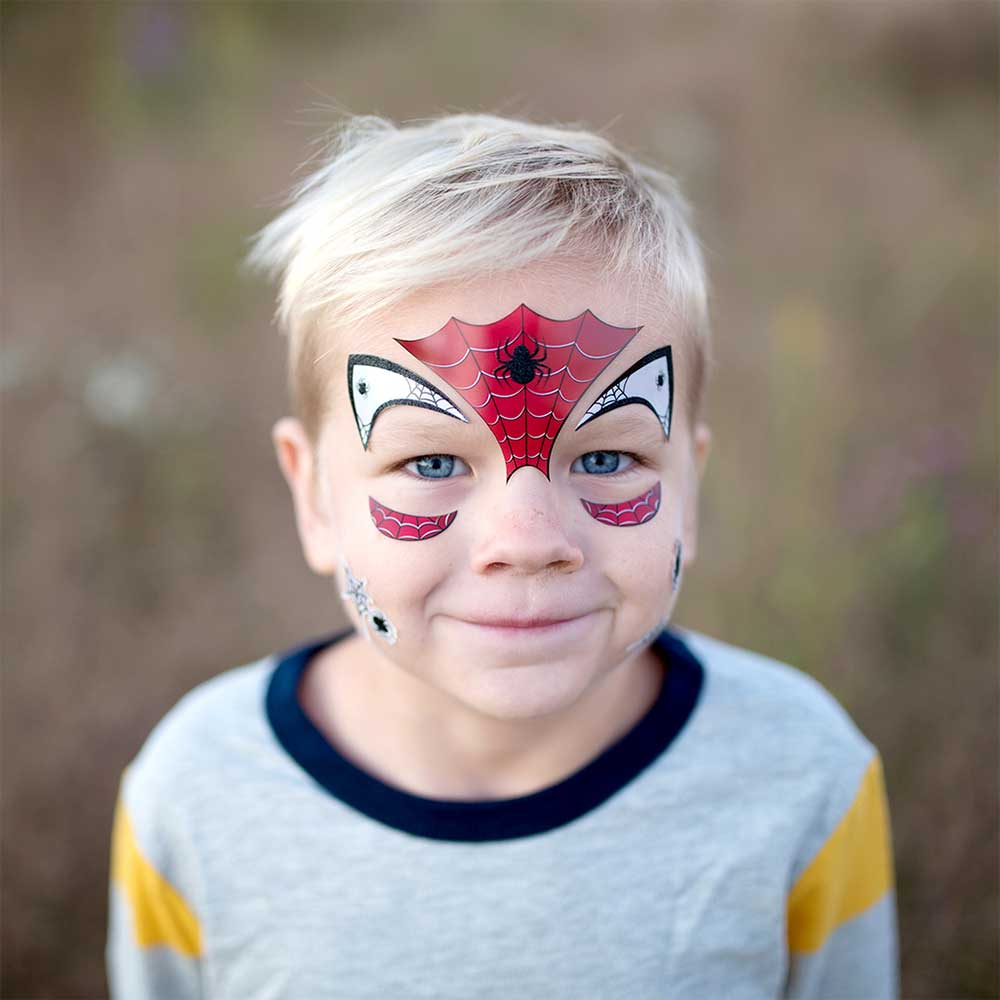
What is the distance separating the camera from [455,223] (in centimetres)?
131

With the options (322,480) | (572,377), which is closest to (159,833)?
(322,480)

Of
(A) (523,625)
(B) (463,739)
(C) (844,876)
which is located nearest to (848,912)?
(C) (844,876)

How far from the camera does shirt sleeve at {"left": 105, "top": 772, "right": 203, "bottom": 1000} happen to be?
163 cm

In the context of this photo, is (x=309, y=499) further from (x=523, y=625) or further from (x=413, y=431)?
(x=523, y=625)

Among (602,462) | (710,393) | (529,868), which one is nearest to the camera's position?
(602,462)

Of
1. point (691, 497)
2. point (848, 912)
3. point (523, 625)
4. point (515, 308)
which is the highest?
point (515, 308)

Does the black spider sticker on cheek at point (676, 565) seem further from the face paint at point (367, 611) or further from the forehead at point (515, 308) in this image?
the face paint at point (367, 611)

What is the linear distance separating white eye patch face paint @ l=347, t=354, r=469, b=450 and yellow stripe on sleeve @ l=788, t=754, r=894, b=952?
982 millimetres

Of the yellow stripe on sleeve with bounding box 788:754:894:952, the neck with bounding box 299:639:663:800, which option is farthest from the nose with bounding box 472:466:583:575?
the yellow stripe on sleeve with bounding box 788:754:894:952

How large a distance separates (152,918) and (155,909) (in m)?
0.02

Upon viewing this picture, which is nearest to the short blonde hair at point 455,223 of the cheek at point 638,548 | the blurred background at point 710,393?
the cheek at point 638,548

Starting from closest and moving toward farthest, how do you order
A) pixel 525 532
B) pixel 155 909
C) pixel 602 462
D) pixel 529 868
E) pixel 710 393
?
1. pixel 525 532
2. pixel 602 462
3. pixel 529 868
4. pixel 155 909
5. pixel 710 393

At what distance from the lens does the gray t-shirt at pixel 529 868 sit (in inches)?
59.6

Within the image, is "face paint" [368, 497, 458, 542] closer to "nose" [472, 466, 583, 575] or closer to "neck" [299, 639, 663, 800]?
"nose" [472, 466, 583, 575]
